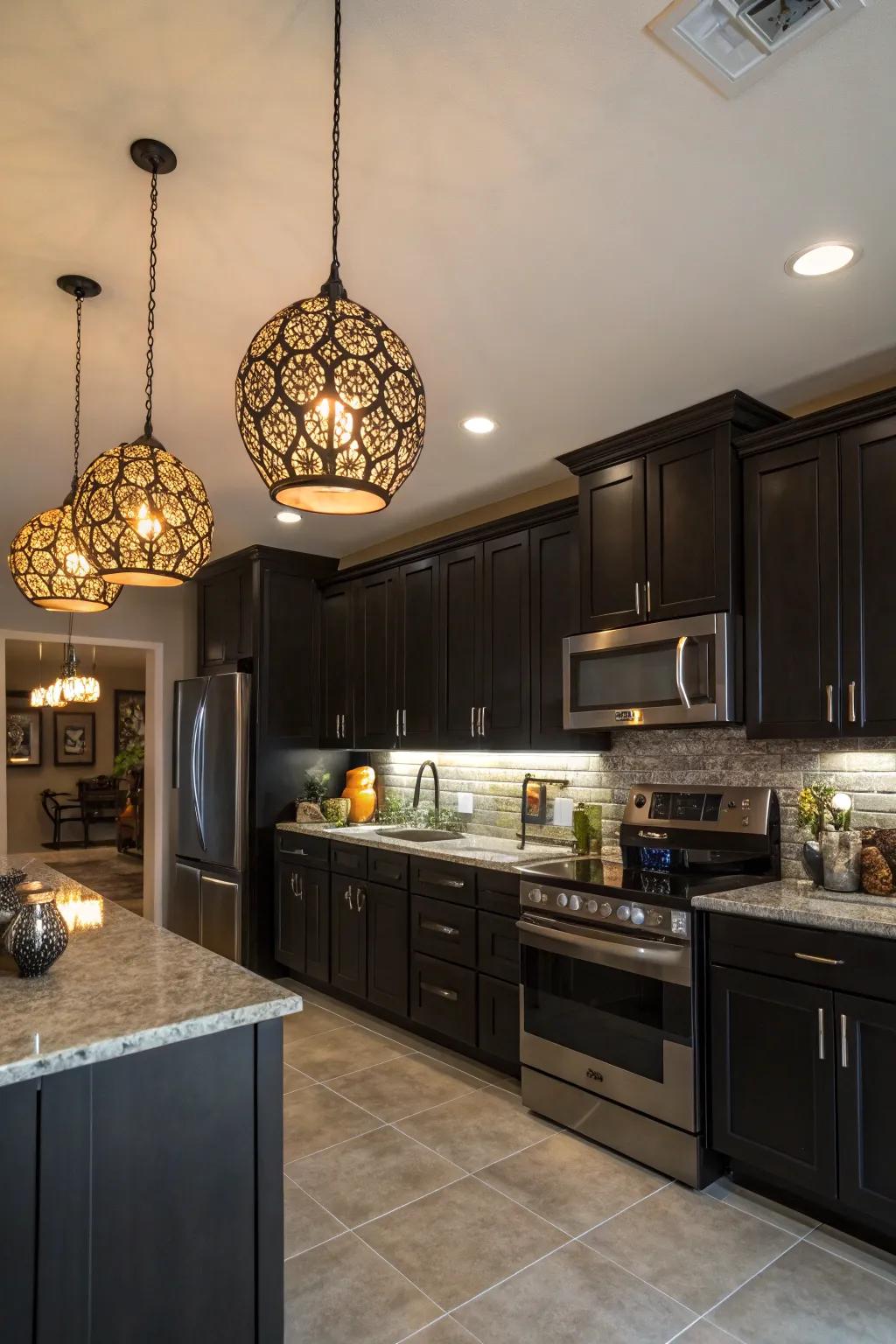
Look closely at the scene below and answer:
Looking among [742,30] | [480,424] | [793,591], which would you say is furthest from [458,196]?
[793,591]

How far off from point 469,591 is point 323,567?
1.59 metres

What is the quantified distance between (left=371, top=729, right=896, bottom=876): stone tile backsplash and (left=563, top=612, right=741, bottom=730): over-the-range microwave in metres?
0.31

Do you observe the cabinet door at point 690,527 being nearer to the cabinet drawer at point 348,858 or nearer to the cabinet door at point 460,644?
the cabinet door at point 460,644

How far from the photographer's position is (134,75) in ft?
5.47

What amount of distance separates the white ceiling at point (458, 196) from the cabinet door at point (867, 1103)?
2.06 meters

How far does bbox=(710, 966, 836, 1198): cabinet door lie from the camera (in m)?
2.49

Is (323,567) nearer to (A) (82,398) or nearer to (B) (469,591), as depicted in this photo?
(B) (469,591)

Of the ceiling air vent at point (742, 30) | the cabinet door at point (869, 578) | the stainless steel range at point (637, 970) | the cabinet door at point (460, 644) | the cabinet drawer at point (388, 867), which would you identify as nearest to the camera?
the ceiling air vent at point (742, 30)

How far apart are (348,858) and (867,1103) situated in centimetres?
280

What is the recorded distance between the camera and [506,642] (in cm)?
419

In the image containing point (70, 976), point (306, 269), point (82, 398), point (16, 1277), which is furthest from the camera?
point (82, 398)

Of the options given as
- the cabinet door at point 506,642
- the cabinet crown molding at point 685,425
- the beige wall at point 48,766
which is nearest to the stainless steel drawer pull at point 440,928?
the cabinet door at point 506,642

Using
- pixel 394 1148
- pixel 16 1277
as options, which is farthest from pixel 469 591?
A: pixel 16 1277

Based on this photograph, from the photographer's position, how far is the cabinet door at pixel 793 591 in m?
2.88
